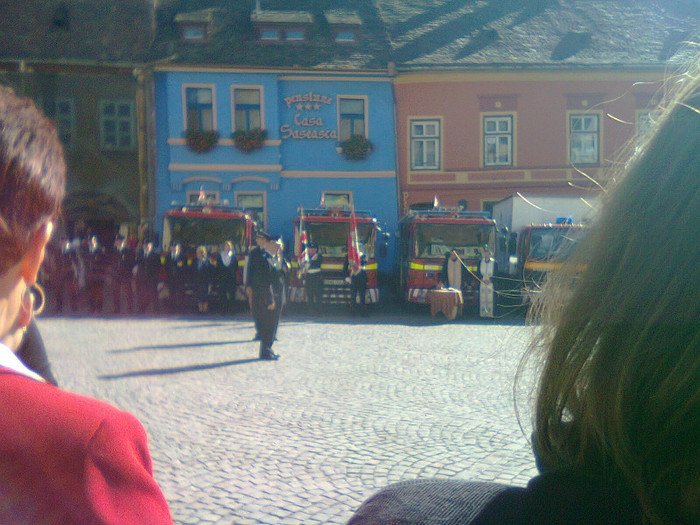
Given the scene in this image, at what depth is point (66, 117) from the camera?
24.0 metres

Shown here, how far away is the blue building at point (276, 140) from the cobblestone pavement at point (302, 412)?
1185cm

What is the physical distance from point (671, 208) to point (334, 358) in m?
8.87

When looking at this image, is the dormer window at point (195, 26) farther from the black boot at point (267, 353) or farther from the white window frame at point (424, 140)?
the black boot at point (267, 353)

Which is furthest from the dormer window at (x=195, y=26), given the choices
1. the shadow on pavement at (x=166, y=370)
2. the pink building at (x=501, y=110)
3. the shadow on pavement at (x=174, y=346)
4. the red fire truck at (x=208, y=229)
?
the shadow on pavement at (x=166, y=370)

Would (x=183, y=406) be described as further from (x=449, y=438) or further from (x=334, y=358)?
(x=334, y=358)

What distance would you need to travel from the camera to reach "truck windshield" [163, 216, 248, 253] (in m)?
16.6

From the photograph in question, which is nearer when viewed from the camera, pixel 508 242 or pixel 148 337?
pixel 148 337

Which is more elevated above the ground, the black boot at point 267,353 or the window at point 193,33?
the window at point 193,33

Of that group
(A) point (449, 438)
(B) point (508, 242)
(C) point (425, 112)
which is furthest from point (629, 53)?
(A) point (449, 438)

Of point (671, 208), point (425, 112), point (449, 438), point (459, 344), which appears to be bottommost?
point (459, 344)

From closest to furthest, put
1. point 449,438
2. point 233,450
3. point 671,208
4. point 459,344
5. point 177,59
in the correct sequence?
point 671,208, point 233,450, point 449,438, point 459,344, point 177,59

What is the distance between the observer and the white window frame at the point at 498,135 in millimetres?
24656

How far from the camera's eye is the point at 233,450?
5082 mm

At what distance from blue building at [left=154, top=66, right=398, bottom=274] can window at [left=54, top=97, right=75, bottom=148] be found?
10.5 ft
